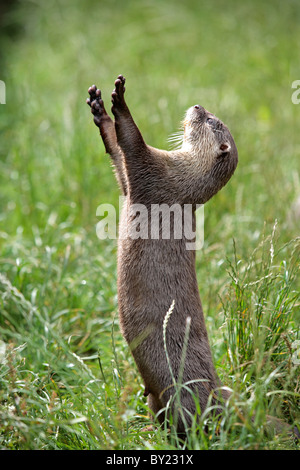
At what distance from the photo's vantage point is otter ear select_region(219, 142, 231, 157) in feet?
9.03

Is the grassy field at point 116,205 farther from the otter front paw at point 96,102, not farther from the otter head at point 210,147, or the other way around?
the otter front paw at point 96,102

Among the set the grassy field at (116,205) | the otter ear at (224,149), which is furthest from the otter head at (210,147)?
the grassy field at (116,205)

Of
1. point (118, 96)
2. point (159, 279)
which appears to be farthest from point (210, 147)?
point (159, 279)

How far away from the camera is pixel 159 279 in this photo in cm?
251

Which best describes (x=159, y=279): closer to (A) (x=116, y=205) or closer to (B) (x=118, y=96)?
(B) (x=118, y=96)

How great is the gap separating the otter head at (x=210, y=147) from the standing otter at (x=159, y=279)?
26mm

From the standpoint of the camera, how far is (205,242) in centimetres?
413

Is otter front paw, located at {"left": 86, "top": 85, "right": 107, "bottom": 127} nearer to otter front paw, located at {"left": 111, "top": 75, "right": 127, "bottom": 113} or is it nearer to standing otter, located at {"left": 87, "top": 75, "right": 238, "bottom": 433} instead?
standing otter, located at {"left": 87, "top": 75, "right": 238, "bottom": 433}

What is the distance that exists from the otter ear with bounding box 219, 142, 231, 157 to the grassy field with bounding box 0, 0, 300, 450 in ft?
1.46

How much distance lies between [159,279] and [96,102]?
0.83 meters
